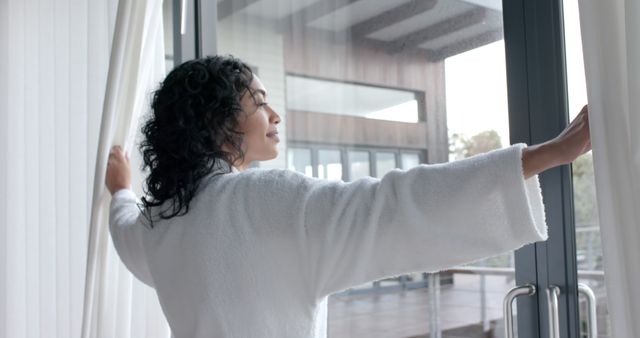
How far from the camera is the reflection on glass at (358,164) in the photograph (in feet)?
5.62

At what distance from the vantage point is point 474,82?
1459 millimetres

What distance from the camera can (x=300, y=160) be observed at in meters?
1.94

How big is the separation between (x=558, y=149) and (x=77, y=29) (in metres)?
2.28

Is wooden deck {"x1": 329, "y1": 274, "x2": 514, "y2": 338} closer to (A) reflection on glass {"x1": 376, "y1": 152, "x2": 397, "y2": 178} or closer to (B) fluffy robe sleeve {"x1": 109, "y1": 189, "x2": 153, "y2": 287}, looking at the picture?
(A) reflection on glass {"x1": 376, "y1": 152, "x2": 397, "y2": 178}

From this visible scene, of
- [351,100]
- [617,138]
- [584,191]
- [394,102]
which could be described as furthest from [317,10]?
[617,138]

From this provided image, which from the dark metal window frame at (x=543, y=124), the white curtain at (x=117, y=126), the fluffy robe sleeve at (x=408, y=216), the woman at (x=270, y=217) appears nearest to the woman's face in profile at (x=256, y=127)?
the woman at (x=270, y=217)

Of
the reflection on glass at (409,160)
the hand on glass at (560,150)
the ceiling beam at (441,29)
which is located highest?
the ceiling beam at (441,29)

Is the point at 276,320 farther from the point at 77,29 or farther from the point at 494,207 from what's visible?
the point at 77,29

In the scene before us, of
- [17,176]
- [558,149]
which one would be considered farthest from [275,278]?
[17,176]

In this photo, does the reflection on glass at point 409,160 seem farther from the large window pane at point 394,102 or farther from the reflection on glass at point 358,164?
the reflection on glass at point 358,164

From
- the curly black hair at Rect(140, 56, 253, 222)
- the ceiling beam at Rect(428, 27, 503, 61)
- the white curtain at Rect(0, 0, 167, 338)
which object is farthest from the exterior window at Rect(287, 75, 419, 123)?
the white curtain at Rect(0, 0, 167, 338)

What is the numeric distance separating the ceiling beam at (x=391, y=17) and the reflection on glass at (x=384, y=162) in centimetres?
32

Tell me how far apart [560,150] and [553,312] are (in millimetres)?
483

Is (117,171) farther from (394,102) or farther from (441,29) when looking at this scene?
(441,29)
